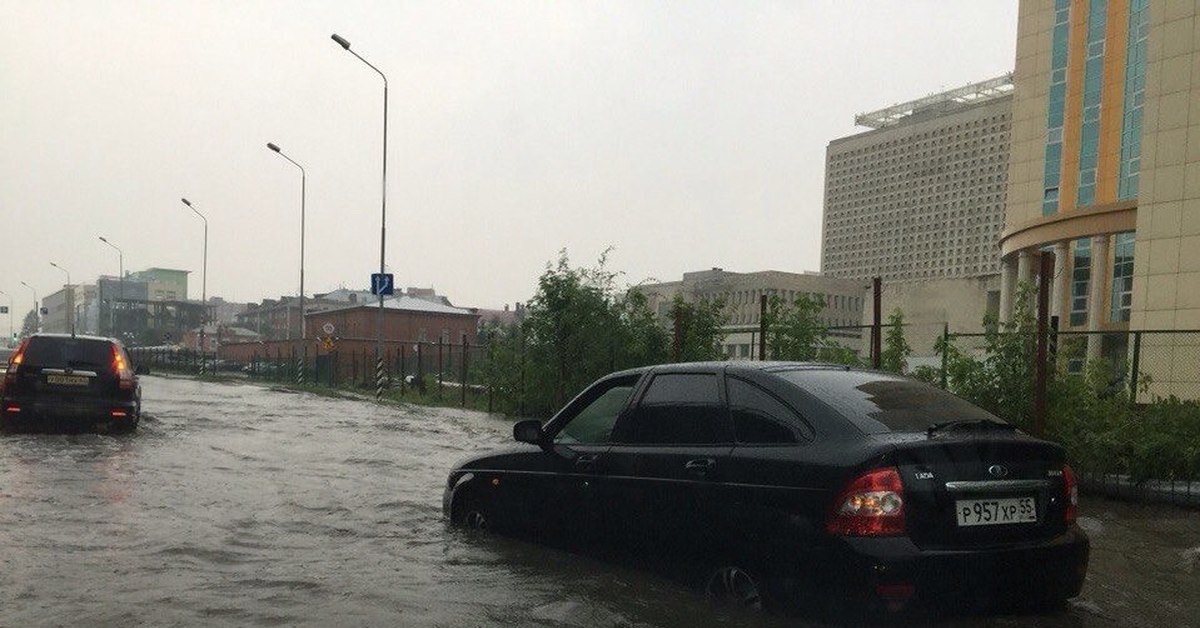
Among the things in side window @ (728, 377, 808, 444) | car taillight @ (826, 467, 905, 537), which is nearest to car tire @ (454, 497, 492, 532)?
side window @ (728, 377, 808, 444)

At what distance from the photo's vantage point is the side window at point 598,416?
6.22 m

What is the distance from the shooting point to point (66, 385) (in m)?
15.4

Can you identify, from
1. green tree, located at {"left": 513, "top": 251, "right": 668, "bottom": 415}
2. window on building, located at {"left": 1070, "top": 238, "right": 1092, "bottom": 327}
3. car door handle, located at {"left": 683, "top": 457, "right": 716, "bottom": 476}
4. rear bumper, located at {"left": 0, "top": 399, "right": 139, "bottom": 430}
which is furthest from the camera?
window on building, located at {"left": 1070, "top": 238, "right": 1092, "bottom": 327}

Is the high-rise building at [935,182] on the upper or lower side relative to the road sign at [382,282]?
upper

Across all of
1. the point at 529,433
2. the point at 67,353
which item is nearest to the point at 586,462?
the point at 529,433

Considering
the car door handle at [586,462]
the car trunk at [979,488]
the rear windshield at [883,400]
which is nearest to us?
the car trunk at [979,488]

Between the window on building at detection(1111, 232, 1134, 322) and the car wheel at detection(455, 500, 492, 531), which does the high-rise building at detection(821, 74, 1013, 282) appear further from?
the car wheel at detection(455, 500, 492, 531)

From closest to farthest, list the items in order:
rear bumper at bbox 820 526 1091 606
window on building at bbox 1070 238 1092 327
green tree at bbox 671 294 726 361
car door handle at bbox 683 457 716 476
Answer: rear bumper at bbox 820 526 1091 606, car door handle at bbox 683 457 716 476, green tree at bbox 671 294 726 361, window on building at bbox 1070 238 1092 327

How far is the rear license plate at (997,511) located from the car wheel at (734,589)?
0.96m

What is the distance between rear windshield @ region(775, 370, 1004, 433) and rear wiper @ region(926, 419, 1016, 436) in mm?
66

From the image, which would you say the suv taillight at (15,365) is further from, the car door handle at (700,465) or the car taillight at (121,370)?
the car door handle at (700,465)

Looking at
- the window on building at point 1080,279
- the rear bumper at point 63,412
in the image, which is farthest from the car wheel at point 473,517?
the window on building at point 1080,279

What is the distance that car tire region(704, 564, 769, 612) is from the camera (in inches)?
194

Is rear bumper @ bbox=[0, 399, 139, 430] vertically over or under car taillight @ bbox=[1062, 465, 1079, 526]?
under
